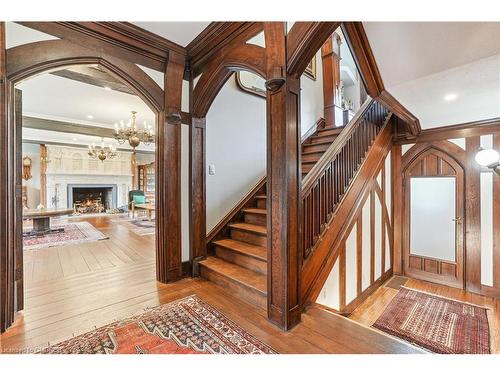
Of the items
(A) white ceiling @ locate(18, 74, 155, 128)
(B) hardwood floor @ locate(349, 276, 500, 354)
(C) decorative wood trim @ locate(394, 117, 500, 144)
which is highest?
(A) white ceiling @ locate(18, 74, 155, 128)

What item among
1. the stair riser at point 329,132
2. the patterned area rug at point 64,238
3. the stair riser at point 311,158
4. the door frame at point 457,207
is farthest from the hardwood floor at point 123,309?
the stair riser at point 329,132

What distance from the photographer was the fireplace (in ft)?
28.6

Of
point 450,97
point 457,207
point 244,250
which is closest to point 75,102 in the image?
point 244,250

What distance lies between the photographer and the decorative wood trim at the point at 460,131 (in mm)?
3129

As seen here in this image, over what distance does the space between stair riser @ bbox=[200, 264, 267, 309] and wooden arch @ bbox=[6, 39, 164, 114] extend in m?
1.95

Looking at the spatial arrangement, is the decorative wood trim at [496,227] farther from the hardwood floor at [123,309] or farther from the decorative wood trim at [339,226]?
the hardwood floor at [123,309]

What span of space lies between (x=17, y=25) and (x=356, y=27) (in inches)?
104

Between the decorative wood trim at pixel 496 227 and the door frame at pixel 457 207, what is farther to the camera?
the door frame at pixel 457 207

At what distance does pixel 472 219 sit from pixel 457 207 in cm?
23

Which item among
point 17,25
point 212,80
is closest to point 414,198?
point 212,80

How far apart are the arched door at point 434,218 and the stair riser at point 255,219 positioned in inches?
105

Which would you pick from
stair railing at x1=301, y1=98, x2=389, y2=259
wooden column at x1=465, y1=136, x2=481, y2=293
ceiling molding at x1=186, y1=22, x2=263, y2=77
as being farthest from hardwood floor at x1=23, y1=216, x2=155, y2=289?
wooden column at x1=465, y1=136, x2=481, y2=293

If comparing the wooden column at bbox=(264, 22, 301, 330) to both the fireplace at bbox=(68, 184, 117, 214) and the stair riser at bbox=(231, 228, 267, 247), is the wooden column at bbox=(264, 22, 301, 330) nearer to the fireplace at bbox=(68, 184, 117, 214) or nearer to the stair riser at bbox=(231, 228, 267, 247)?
the stair riser at bbox=(231, 228, 267, 247)

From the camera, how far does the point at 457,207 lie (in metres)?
3.49
